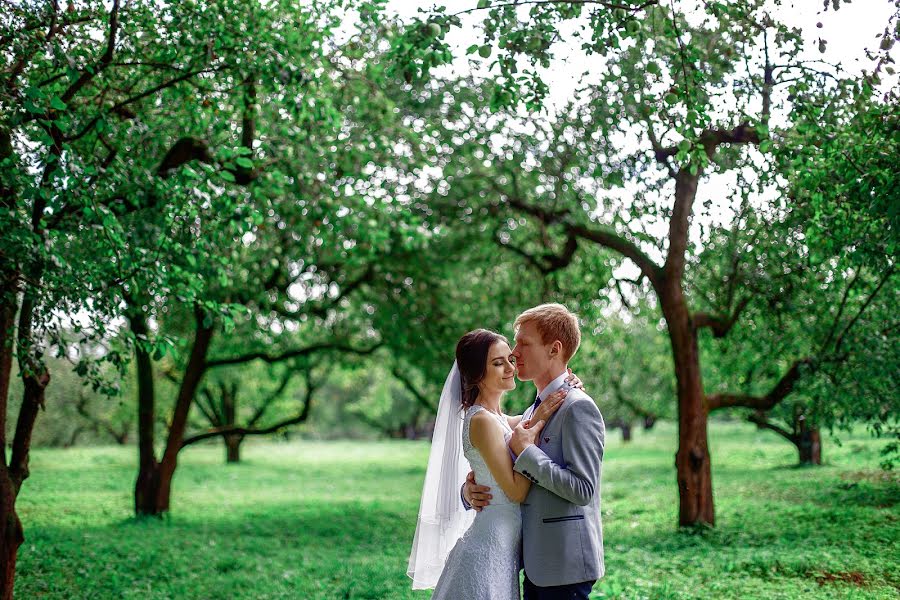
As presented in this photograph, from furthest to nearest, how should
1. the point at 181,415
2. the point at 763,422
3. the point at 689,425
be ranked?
the point at 763,422
the point at 181,415
the point at 689,425

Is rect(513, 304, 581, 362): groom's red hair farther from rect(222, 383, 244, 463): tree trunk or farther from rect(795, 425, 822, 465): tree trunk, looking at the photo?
rect(222, 383, 244, 463): tree trunk

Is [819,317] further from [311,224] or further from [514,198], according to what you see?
[311,224]

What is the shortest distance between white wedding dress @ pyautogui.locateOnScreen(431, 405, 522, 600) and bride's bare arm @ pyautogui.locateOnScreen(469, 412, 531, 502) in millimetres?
104

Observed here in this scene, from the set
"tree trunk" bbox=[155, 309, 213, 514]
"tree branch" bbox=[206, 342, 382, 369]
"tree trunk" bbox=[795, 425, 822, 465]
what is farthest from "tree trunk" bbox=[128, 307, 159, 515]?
"tree trunk" bbox=[795, 425, 822, 465]

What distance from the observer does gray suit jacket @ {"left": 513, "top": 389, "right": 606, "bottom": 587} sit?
4.20 m

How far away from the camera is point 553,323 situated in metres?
4.50

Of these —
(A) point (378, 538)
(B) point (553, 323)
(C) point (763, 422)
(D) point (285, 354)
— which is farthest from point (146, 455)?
(C) point (763, 422)

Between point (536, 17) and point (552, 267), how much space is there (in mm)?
9002

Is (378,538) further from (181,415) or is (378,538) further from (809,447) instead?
(809,447)

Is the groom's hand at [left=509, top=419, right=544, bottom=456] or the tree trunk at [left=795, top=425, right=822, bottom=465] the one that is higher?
the groom's hand at [left=509, top=419, right=544, bottom=456]

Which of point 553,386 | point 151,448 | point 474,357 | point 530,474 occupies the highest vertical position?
point 474,357

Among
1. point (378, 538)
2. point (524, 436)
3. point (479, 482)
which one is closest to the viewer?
point (524, 436)

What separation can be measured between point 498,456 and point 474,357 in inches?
25.3

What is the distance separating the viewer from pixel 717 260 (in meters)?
13.8
